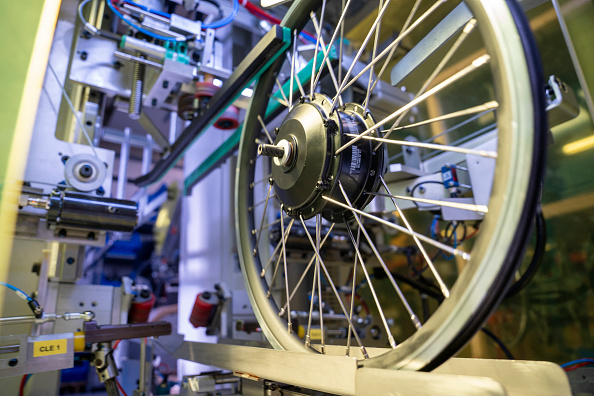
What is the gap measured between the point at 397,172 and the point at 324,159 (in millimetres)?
711

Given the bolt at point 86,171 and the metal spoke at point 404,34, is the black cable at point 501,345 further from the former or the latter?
the bolt at point 86,171

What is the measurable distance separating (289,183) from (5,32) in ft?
2.75

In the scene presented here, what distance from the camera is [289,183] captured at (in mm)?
874

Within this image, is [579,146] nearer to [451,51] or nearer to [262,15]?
[451,51]

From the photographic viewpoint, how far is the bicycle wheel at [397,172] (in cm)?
46

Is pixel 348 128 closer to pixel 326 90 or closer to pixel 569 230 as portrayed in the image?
pixel 326 90

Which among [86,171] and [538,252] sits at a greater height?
[86,171]

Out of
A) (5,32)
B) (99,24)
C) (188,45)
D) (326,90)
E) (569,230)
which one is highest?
(99,24)

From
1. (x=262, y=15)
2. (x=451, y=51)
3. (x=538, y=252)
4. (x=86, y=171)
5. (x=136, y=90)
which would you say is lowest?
(x=538, y=252)

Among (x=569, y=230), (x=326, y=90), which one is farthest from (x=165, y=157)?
(x=569, y=230)

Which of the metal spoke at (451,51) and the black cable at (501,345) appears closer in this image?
the metal spoke at (451,51)

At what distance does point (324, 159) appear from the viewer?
77cm

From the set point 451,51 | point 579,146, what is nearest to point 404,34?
point 451,51

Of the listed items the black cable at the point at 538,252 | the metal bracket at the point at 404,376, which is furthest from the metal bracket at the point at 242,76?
the black cable at the point at 538,252
